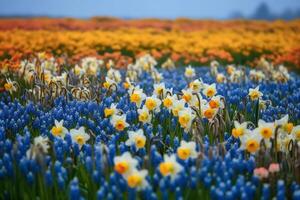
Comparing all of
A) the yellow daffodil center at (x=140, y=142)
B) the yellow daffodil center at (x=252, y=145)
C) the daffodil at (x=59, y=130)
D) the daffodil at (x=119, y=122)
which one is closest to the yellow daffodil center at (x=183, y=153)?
the yellow daffodil center at (x=140, y=142)

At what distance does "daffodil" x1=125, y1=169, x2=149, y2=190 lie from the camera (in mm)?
2742

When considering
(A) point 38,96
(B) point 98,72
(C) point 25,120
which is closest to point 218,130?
(C) point 25,120

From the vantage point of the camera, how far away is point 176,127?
4.38m

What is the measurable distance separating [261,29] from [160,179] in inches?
782

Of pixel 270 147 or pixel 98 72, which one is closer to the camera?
pixel 270 147

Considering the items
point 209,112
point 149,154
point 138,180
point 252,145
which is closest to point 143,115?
point 209,112

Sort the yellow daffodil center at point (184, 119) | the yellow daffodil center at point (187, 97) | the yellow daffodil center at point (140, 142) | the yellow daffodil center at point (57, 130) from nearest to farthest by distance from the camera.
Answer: the yellow daffodil center at point (140, 142)
the yellow daffodil center at point (57, 130)
the yellow daffodil center at point (184, 119)
the yellow daffodil center at point (187, 97)

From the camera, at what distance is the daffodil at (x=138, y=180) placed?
2742mm

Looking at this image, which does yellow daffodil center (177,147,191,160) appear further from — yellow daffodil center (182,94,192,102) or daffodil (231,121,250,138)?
yellow daffodil center (182,94,192,102)

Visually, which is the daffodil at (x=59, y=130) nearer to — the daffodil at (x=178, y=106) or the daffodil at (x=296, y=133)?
the daffodil at (x=178, y=106)

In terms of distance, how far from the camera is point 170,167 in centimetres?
286

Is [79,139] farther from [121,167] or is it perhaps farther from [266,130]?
[266,130]

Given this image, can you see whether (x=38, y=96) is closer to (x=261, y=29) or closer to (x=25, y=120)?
(x=25, y=120)

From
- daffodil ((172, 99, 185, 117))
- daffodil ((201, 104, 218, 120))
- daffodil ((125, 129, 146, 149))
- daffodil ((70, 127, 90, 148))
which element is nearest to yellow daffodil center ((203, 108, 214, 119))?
daffodil ((201, 104, 218, 120))
